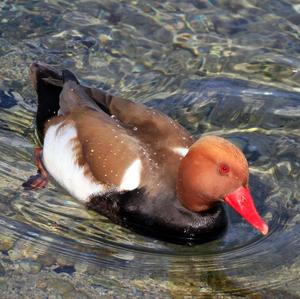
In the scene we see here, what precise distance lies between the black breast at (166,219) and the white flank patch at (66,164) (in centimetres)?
24

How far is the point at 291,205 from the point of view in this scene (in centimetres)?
558

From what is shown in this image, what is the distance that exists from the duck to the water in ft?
0.33

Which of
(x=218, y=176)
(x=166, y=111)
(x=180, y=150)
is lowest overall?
(x=166, y=111)

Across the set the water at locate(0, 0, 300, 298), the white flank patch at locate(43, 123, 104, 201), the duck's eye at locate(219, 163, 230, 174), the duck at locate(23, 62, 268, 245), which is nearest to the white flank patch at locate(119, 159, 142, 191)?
the duck at locate(23, 62, 268, 245)

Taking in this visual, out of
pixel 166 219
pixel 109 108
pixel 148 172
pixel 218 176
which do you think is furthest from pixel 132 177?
pixel 109 108

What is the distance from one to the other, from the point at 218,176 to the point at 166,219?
480 mm

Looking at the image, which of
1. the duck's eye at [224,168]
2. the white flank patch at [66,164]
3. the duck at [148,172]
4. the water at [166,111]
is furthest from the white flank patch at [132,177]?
the duck's eye at [224,168]

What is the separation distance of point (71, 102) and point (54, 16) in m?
2.09

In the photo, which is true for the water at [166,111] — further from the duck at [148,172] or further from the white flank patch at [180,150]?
the white flank patch at [180,150]

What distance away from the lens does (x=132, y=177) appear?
526cm

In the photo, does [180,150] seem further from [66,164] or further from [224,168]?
[66,164]

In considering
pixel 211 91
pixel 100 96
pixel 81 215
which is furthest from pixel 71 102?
pixel 211 91

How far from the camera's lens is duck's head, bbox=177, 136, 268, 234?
494 cm

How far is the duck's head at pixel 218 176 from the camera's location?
4.94m
